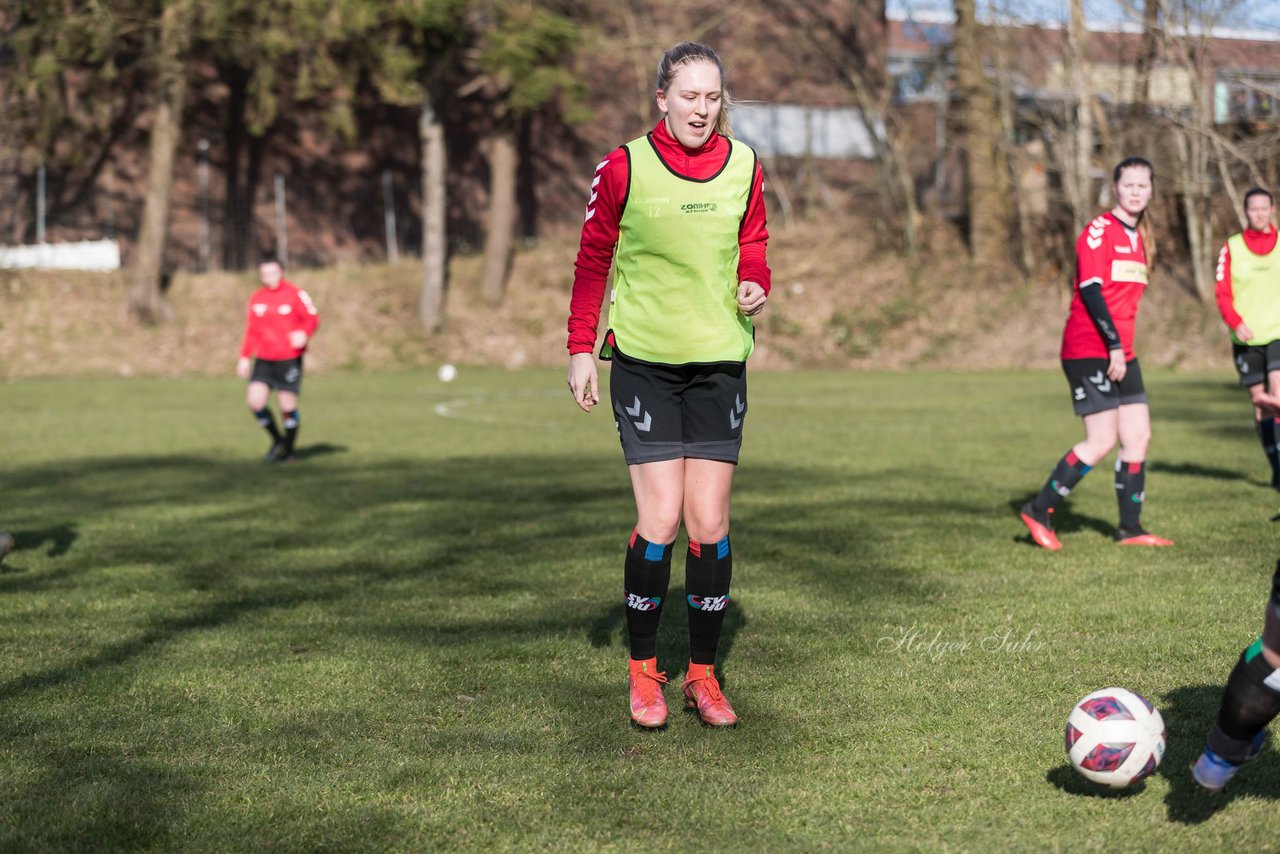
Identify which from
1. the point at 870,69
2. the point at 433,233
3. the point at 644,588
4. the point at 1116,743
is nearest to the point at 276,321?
the point at 644,588

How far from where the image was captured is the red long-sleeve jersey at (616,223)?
487 cm

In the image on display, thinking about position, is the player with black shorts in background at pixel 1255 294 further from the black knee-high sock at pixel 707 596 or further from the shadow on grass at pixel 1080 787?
the shadow on grass at pixel 1080 787

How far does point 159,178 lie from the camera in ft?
107

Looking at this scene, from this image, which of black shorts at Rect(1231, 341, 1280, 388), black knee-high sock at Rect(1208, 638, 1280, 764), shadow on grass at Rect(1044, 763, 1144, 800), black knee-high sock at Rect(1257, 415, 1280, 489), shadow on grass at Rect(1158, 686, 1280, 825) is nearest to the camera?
black knee-high sock at Rect(1208, 638, 1280, 764)

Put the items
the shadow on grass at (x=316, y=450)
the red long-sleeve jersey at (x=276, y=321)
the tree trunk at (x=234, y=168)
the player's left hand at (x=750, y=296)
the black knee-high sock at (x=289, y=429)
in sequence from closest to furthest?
the player's left hand at (x=750, y=296) → the black knee-high sock at (x=289, y=429) → the red long-sleeve jersey at (x=276, y=321) → the shadow on grass at (x=316, y=450) → the tree trunk at (x=234, y=168)

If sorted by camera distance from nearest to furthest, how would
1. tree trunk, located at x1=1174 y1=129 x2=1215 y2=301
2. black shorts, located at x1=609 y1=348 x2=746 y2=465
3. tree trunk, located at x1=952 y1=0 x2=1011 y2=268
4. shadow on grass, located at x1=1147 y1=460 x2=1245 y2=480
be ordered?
black shorts, located at x1=609 y1=348 x2=746 y2=465, shadow on grass, located at x1=1147 y1=460 x2=1245 y2=480, tree trunk, located at x1=1174 y1=129 x2=1215 y2=301, tree trunk, located at x1=952 y1=0 x2=1011 y2=268

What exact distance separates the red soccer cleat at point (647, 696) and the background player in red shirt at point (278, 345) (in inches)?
399

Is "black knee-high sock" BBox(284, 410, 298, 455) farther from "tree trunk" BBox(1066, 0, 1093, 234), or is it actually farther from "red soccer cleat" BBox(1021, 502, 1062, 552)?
"tree trunk" BBox(1066, 0, 1093, 234)

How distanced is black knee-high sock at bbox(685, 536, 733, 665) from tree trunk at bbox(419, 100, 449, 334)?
30058 millimetres

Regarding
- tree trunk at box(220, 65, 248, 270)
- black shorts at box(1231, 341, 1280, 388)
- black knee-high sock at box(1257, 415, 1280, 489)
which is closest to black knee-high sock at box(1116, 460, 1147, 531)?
black shorts at box(1231, 341, 1280, 388)

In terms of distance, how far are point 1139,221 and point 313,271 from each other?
100ft

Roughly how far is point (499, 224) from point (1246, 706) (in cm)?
3344

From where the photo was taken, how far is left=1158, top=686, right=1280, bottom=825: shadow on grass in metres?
4.00

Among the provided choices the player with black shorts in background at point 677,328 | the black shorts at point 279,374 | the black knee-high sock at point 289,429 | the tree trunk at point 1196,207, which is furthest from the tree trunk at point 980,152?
the player with black shorts in background at point 677,328
